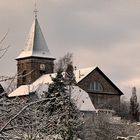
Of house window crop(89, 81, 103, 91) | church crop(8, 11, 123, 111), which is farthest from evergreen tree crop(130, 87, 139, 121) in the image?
house window crop(89, 81, 103, 91)

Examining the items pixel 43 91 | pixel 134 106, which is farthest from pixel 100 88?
pixel 43 91

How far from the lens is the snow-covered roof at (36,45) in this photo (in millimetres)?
84812

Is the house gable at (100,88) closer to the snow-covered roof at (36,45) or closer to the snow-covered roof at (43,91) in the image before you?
the snow-covered roof at (36,45)

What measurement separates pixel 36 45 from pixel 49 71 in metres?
4.29

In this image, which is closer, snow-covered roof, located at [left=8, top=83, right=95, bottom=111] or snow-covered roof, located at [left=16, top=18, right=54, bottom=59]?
snow-covered roof, located at [left=8, top=83, right=95, bottom=111]

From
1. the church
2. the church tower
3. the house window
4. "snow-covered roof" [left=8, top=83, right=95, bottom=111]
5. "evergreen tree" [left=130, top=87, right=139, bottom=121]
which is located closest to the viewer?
"snow-covered roof" [left=8, top=83, right=95, bottom=111]

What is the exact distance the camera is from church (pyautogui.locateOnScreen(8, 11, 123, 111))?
262 ft

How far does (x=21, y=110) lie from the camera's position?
5.51 metres

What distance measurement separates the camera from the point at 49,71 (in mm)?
85750

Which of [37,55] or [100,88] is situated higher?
[37,55]

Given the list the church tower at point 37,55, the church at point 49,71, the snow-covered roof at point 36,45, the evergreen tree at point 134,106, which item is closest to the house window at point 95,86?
the church at point 49,71

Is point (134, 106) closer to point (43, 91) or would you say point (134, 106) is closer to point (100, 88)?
point (100, 88)

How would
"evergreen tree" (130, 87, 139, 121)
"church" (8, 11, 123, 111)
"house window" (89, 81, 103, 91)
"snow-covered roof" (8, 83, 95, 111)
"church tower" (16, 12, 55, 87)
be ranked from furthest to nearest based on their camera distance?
"church tower" (16, 12, 55, 87), "house window" (89, 81, 103, 91), "church" (8, 11, 123, 111), "evergreen tree" (130, 87, 139, 121), "snow-covered roof" (8, 83, 95, 111)

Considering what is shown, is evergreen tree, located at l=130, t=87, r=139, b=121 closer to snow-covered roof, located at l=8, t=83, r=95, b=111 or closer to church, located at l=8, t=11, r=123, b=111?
church, located at l=8, t=11, r=123, b=111
